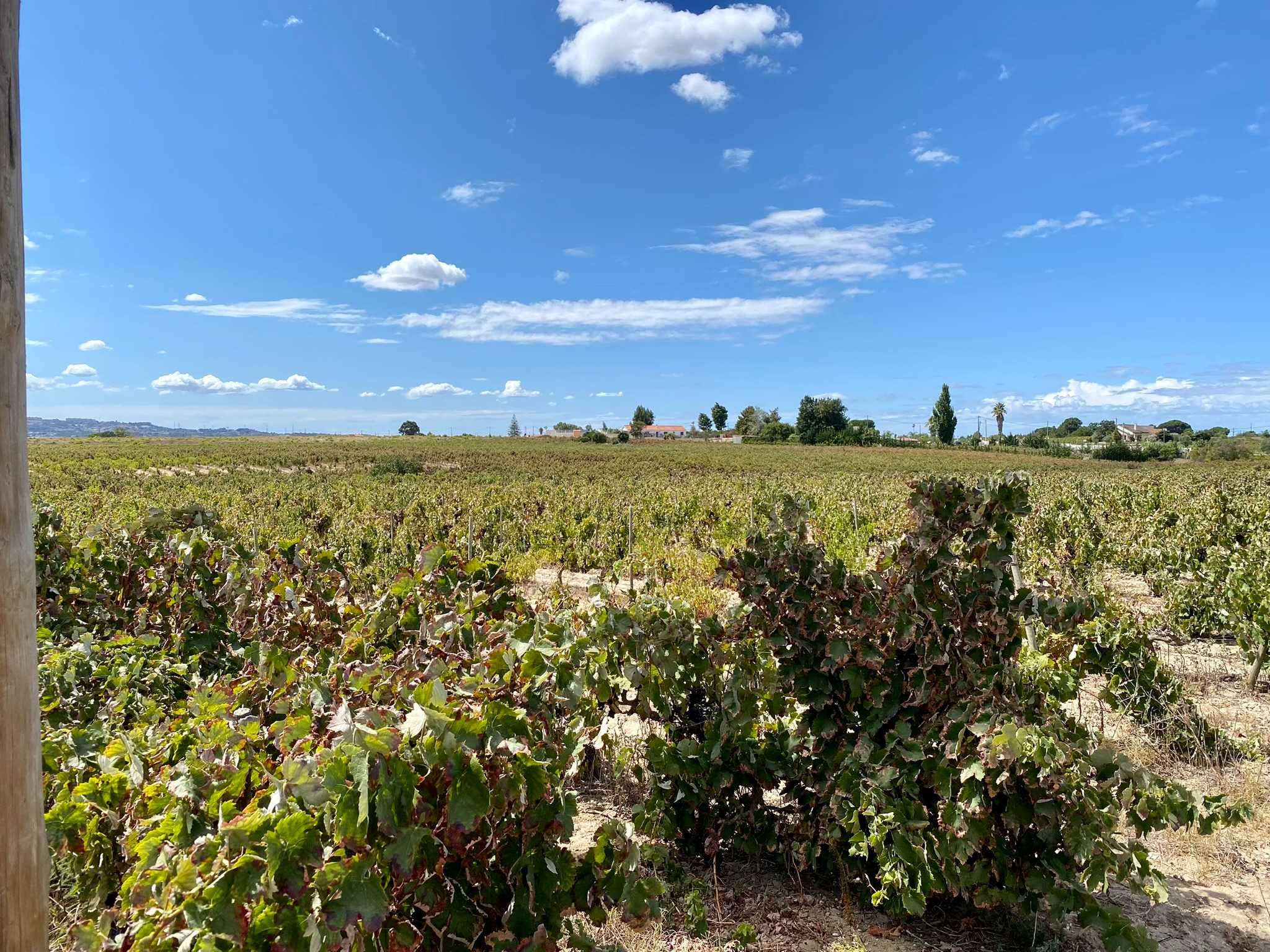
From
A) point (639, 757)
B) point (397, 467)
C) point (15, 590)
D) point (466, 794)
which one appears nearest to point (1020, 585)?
point (639, 757)

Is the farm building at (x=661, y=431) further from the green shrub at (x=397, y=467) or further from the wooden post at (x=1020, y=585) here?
the wooden post at (x=1020, y=585)

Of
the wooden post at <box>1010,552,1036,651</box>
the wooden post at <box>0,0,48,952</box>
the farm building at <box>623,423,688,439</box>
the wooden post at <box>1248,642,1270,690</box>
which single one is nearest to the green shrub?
the wooden post at <box>1248,642,1270,690</box>

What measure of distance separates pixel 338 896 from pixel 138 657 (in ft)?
8.86

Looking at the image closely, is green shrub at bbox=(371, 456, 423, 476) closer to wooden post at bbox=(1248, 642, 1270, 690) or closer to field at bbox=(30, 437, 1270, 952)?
field at bbox=(30, 437, 1270, 952)

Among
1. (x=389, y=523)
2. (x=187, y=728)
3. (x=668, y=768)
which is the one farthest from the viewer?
(x=389, y=523)

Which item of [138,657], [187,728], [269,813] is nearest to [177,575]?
[138,657]

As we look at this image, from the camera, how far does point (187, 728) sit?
7.98 feet

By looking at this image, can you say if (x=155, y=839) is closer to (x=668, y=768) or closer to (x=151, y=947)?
(x=151, y=947)

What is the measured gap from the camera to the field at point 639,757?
1771mm

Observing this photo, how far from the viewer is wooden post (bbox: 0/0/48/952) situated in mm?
1273

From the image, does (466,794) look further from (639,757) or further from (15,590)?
(639,757)

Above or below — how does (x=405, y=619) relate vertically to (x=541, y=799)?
above

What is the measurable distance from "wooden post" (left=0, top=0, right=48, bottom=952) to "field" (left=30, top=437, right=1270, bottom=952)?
0.31m

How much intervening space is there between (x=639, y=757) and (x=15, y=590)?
3.57m
